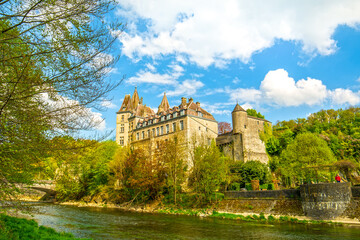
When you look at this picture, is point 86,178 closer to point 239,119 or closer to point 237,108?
point 239,119

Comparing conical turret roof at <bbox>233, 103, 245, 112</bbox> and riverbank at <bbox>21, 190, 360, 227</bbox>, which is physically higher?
conical turret roof at <bbox>233, 103, 245, 112</bbox>

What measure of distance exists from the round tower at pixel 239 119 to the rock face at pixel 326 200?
1904 centimetres

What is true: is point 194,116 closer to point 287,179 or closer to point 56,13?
point 287,179

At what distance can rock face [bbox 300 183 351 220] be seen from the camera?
721 inches

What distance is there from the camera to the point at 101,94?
20.2 ft

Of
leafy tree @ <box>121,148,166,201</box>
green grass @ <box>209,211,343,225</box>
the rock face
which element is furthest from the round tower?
the rock face

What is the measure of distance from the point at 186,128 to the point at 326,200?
25.2 m

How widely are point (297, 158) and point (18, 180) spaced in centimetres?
3189

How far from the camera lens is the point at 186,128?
4159cm

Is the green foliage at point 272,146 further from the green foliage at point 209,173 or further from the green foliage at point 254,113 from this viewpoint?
the green foliage at point 254,113

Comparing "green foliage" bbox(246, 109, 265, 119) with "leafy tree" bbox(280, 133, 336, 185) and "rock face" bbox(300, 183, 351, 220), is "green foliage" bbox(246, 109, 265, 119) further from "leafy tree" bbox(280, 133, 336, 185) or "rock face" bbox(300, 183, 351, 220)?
"rock face" bbox(300, 183, 351, 220)

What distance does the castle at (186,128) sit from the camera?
38188mm

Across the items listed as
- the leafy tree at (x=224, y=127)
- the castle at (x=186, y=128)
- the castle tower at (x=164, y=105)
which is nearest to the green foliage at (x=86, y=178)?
the castle at (x=186, y=128)

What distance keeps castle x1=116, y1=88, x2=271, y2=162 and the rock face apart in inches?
577
